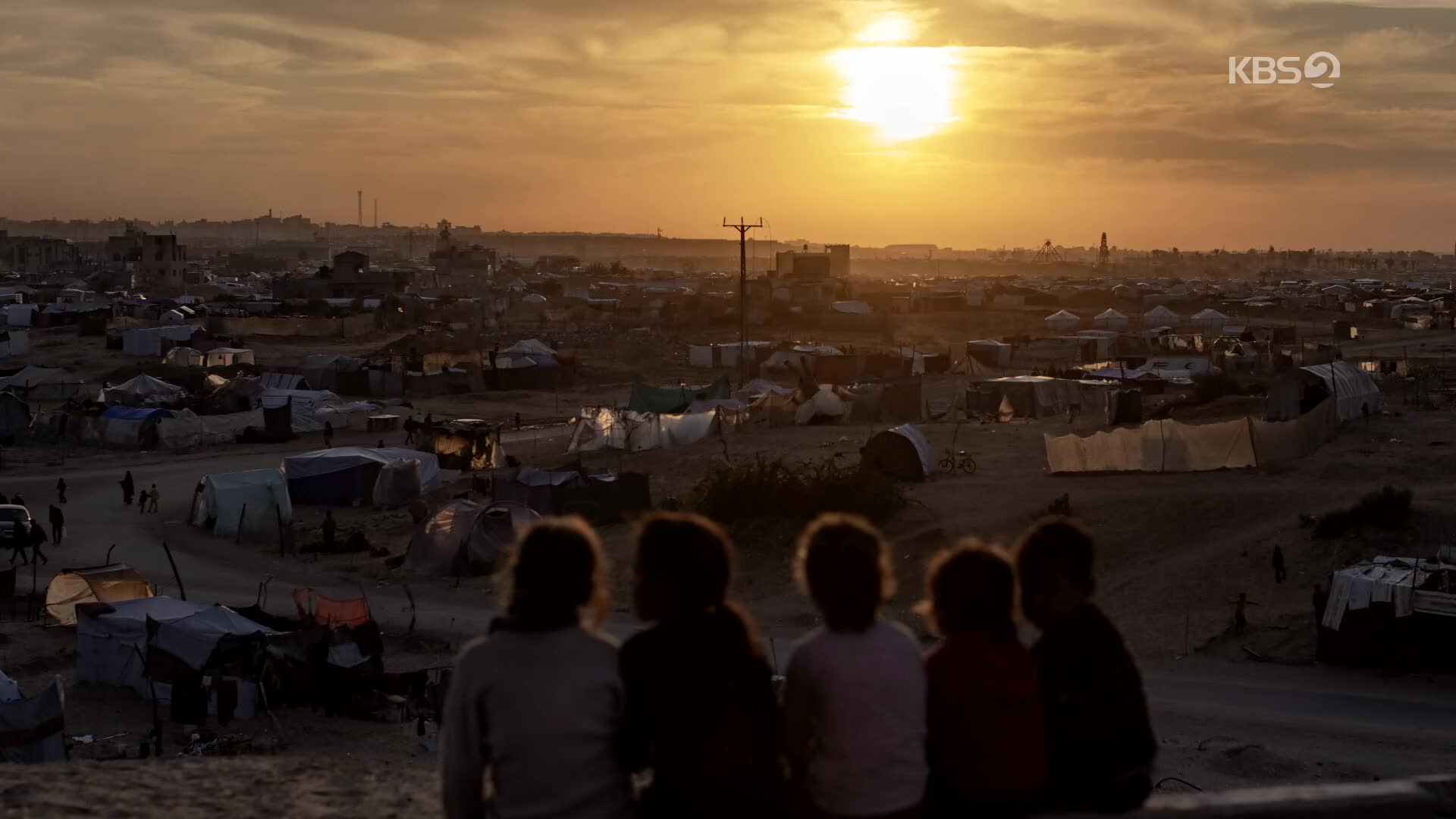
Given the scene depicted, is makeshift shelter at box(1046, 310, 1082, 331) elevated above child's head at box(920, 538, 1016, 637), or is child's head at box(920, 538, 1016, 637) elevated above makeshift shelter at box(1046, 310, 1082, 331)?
child's head at box(920, 538, 1016, 637)

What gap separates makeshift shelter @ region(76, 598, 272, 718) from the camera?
12.8 metres

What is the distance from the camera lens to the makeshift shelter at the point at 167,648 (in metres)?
12.8

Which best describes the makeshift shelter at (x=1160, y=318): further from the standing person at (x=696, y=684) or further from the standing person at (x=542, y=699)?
the standing person at (x=542, y=699)

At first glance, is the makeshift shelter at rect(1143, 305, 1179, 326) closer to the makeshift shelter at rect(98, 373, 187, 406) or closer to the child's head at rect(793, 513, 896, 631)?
the makeshift shelter at rect(98, 373, 187, 406)

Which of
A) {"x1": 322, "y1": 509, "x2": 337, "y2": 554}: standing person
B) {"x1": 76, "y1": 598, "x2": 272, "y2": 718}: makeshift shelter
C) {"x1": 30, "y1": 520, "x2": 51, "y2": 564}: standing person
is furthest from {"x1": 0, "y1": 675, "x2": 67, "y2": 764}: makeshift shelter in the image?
{"x1": 322, "y1": 509, "x2": 337, "y2": 554}: standing person

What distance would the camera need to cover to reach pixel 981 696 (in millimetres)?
3299

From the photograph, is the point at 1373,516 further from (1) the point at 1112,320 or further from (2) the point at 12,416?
(1) the point at 1112,320

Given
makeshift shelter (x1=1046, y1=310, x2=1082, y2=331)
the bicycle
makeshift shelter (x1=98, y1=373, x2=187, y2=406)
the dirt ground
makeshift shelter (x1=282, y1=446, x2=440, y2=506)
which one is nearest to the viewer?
the dirt ground

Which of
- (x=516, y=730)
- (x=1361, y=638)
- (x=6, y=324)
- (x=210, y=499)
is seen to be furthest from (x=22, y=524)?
(x=6, y=324)

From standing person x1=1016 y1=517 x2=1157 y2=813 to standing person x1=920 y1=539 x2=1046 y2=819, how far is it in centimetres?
12

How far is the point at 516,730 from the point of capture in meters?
3.12

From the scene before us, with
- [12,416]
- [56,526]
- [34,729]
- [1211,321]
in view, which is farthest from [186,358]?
[1211,321]

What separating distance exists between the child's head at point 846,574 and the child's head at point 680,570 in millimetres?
203

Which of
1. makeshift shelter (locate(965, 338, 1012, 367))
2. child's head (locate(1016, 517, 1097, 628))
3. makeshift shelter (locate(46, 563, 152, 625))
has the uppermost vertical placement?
child's head (locate(1016, 517, 1097, 628))
